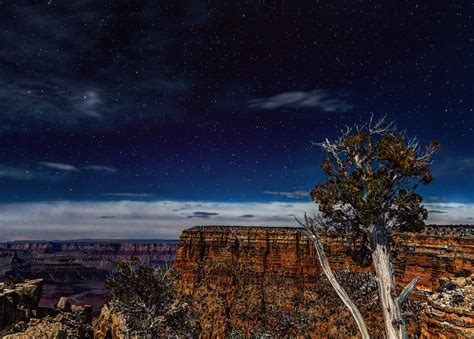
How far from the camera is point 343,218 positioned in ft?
42.9

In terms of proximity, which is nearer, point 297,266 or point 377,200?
point 377,200

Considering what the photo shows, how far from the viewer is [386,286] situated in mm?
11461

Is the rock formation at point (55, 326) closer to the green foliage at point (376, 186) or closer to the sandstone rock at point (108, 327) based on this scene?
Result: the sandstone rock at point (108, 327)

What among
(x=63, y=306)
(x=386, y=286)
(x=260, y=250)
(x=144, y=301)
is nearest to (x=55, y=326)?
(x=144, y=301)

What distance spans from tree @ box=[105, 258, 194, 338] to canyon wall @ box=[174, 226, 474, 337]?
1725 cm

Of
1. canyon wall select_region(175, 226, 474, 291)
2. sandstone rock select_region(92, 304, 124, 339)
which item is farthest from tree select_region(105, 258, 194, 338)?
canyon wall select_region(175, 226, 474, 291)

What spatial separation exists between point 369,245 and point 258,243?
9895 cm

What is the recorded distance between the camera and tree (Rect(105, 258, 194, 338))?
1230 inches

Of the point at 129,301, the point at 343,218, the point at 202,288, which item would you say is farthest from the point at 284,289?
the point at 343,218

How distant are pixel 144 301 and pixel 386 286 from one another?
87.6ft

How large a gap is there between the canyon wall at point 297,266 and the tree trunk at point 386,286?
672 inches

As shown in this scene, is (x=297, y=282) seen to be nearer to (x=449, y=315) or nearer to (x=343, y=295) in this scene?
(x=449, y=315)

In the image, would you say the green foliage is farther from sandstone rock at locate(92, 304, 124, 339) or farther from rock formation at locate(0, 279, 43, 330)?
rock formation at locate(0, 279, 43, 330)

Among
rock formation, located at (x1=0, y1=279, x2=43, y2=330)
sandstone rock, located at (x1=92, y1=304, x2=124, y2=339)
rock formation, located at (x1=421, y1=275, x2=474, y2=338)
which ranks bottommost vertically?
sandstone rock, located at (x1=92, y1=304, x2=124, y2=339)
